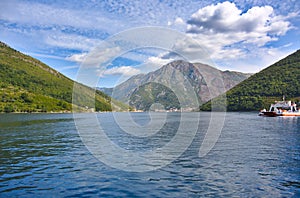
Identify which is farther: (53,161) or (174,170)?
(53,161)

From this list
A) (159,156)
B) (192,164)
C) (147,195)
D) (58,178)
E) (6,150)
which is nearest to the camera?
(147,195)

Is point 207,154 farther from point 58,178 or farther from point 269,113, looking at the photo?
point 269,113

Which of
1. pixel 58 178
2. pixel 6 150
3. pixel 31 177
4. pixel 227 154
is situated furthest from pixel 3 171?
pixel 227 154

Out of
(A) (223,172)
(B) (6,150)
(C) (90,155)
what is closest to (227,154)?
(A) (223,172)

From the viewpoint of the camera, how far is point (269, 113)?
154 metres

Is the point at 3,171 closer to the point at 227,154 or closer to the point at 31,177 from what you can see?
the point at 31,177

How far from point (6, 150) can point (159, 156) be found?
70.7ft

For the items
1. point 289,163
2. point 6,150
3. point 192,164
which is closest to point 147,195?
point 192,164

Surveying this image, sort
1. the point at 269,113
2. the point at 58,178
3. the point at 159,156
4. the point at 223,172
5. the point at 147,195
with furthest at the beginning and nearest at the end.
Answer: the point at 269,113 → the point at 159,156 → the point at 223,172 → the point at 58,178 → the point at 147,195

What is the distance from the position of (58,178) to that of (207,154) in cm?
1888

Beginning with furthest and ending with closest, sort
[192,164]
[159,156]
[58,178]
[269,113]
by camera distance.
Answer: [269,113] < [159,156] < [192,164] < [58,178]

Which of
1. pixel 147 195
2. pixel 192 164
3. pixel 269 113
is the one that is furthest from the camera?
pixel 269 113

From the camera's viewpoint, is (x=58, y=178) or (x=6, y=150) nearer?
(x=58, y=178)

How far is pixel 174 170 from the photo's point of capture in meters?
24.1
